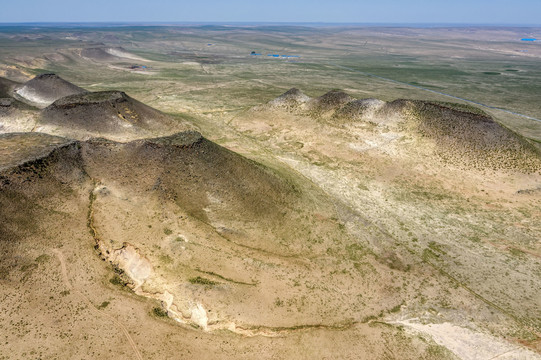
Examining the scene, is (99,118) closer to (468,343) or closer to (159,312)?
(159,312)

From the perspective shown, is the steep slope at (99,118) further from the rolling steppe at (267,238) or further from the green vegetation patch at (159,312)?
the green vegetation patch at (159,312)

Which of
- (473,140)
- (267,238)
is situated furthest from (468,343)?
(473,140)

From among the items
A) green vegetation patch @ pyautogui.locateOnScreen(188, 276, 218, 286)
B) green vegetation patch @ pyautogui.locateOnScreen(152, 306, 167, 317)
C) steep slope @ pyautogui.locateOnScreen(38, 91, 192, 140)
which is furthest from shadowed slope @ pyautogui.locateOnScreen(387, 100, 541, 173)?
steep slope @ pyautogui.locateOnScreen(38, 91, 192, 140)

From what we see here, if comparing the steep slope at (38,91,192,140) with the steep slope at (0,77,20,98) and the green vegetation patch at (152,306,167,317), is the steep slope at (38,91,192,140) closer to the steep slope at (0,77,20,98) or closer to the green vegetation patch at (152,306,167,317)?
the steep slope at (0,77,20,98)

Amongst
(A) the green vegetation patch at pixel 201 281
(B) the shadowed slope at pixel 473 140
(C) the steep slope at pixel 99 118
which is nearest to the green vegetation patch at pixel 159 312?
(A) the green vegetation patch at pixel 201 281

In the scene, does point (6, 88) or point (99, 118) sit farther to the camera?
point (6, 88)

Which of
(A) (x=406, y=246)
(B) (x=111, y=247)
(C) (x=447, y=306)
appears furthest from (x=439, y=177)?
(B) (x=111, y=247)
